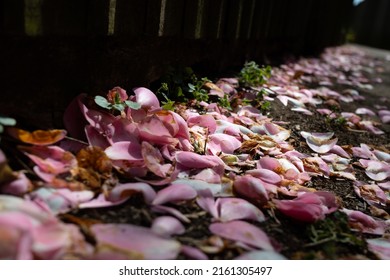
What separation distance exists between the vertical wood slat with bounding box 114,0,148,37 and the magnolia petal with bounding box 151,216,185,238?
58cm

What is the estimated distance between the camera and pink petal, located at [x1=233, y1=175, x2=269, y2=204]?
0.94 metres

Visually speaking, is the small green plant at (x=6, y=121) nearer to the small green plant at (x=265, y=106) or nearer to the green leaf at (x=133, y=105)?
the green leaf at (x=133, y=105)

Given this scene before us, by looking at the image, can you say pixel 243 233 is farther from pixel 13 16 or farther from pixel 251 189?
pixel 13 16

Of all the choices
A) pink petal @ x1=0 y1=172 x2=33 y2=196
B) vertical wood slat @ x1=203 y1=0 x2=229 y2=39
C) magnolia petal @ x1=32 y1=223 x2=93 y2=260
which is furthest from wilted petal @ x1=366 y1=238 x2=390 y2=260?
vertical wood slat @ x1=203 y1=0 x2=229 y2=39

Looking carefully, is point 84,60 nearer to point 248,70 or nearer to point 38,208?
point 38,208

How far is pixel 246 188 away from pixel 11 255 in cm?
51

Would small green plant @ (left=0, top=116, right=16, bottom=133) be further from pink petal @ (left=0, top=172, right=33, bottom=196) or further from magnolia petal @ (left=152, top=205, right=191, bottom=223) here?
magnolia petal @ (left=152, top=205, right=191, bottom=223)

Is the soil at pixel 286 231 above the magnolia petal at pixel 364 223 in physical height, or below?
above

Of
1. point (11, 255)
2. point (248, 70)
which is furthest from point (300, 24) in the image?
point (11, 255)

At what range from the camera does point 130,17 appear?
1.21 metres

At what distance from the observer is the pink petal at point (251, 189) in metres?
0.94

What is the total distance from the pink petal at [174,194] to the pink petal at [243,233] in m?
0.09

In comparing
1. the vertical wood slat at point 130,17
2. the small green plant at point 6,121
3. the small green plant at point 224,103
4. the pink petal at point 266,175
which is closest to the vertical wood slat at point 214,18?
the small green plant at point 224,103

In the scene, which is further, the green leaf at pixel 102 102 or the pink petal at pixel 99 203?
the green leaf at pixel 102 102
